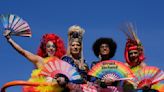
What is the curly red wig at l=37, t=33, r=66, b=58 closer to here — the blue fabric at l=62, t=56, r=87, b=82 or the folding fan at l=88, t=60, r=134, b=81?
the blue fabric at l=62, t=56, r=87, b=82

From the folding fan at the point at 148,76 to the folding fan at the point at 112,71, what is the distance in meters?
0.26

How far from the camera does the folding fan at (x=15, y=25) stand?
32.2 feet

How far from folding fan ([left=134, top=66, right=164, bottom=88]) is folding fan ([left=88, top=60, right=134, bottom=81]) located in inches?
10.3

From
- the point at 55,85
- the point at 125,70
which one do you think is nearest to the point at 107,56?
the point at 125,70

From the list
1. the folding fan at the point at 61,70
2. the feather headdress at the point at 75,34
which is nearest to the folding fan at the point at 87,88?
the folding fan at the point at 61,70

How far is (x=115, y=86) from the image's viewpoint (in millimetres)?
9125

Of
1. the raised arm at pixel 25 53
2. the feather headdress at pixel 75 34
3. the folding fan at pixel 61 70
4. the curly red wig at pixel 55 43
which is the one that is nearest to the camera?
the folding fan at pixel 61 70

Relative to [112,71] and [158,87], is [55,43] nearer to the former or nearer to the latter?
[112,71]

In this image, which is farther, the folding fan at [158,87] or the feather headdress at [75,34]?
the folding fan at [158,87]

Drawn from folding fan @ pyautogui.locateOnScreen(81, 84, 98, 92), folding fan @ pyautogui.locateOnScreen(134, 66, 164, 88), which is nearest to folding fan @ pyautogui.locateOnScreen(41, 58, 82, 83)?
folding fan @ pyautogui.locateOnScreen(81, 84, 98, 92)

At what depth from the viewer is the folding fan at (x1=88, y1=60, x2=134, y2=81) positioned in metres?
9.13

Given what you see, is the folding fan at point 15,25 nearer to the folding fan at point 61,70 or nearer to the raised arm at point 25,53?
the raised arm at point 25,53

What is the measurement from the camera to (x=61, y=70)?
8.98 m

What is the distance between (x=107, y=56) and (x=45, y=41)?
1346 mm
